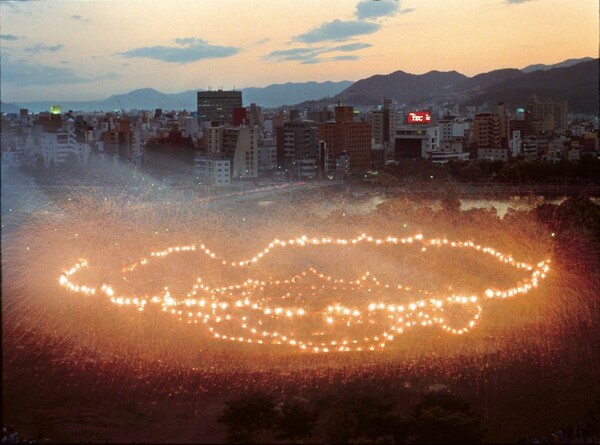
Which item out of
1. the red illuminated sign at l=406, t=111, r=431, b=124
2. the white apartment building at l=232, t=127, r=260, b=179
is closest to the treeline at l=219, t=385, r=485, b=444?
the white apartment building at l=232, t=127, r=260, b=179

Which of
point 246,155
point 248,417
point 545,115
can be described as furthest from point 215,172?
point 248,417

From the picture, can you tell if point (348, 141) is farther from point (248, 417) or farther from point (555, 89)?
point (248, 417)

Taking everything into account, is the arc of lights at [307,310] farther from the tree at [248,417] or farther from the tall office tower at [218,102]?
the tall office tower at [218,102]

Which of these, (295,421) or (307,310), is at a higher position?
(307,310)

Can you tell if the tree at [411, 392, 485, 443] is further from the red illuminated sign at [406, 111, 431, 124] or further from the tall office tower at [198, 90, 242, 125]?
the tall office tower at [198, 90, 242, 125]

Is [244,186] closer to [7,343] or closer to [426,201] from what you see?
[426,201]

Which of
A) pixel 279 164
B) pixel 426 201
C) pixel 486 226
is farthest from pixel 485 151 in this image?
pixel 486 226
